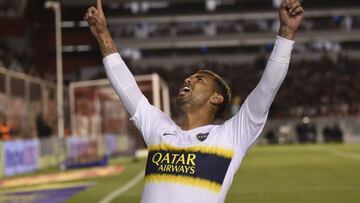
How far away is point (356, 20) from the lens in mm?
57281

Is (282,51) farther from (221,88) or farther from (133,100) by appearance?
(133,100)

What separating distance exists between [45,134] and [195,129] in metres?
18.0

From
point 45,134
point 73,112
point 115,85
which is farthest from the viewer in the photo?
point 73,112

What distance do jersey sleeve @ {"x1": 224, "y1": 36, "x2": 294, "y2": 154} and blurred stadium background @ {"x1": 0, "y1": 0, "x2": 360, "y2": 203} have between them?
411 inches

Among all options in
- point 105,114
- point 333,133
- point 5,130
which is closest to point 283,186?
point 5,130

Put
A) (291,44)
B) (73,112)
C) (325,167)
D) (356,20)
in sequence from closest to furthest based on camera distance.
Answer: (291,44), (325,167), (73,112), (356,20)

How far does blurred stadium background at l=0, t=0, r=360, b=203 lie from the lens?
19516mm

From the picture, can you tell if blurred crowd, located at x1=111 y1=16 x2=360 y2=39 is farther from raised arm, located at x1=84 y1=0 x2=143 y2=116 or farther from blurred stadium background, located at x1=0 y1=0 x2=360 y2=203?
raised arm, located at x1=84 y1=0 x2=143 y2=116

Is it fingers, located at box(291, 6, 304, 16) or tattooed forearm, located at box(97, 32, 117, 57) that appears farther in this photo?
tattooed forearm, located at box(97, 32, 117, 57)

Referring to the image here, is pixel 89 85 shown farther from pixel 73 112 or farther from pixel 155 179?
pixel 155 179

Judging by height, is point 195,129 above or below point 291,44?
below

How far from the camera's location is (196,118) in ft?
11.1

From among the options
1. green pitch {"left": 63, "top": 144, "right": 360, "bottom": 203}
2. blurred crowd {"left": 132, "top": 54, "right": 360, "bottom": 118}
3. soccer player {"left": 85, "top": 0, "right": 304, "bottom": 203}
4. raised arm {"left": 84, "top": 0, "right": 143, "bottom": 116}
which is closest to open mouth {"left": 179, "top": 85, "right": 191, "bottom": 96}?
soccer player {"left": 85, "top": 0, "right": 304, "bottom": 203}

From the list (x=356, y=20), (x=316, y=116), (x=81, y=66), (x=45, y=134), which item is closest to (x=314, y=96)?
(x=316, y=116)
